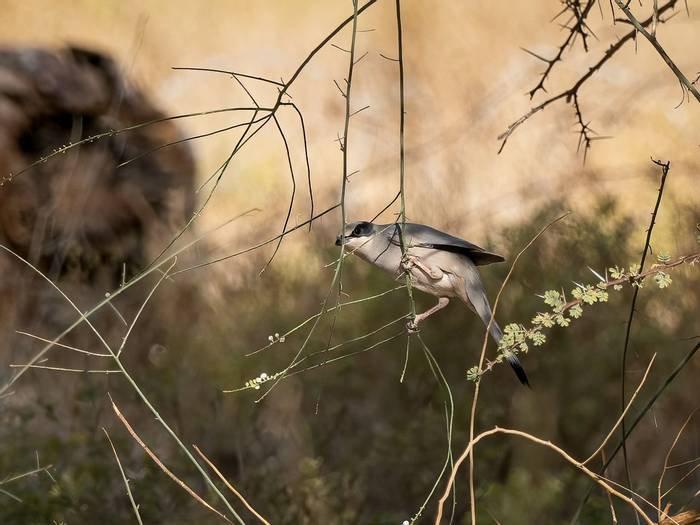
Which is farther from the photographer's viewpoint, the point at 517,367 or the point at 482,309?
the point at 482,309

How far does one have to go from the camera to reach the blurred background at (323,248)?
13.6 feet

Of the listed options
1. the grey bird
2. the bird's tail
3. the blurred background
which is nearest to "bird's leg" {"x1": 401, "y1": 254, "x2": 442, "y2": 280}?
the grey bird

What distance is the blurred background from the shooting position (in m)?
4.13

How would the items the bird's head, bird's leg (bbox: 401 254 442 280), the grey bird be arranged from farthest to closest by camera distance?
1. the bird's head
2. the grey bird
3. bird's leg (bbox: 401 254 442 280)

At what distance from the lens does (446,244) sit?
1.98m

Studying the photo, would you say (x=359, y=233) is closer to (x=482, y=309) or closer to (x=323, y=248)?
(x=482, y=309)

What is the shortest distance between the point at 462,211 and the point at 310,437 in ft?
4.59

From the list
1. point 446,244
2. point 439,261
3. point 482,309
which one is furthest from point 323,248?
point 446,244

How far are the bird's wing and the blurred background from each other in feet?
5.28

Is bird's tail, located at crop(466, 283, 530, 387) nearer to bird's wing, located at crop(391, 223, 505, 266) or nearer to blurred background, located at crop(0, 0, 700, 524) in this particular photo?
bird's wing, located at crop(391, 223, 505, 266)

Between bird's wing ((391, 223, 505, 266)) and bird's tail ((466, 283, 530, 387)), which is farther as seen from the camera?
bird's tail ((466, 283, 530, 387))

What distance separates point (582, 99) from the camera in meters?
5.40

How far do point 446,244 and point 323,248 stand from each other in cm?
289

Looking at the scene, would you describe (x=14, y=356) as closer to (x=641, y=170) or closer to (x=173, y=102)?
(x=173, y=102)
